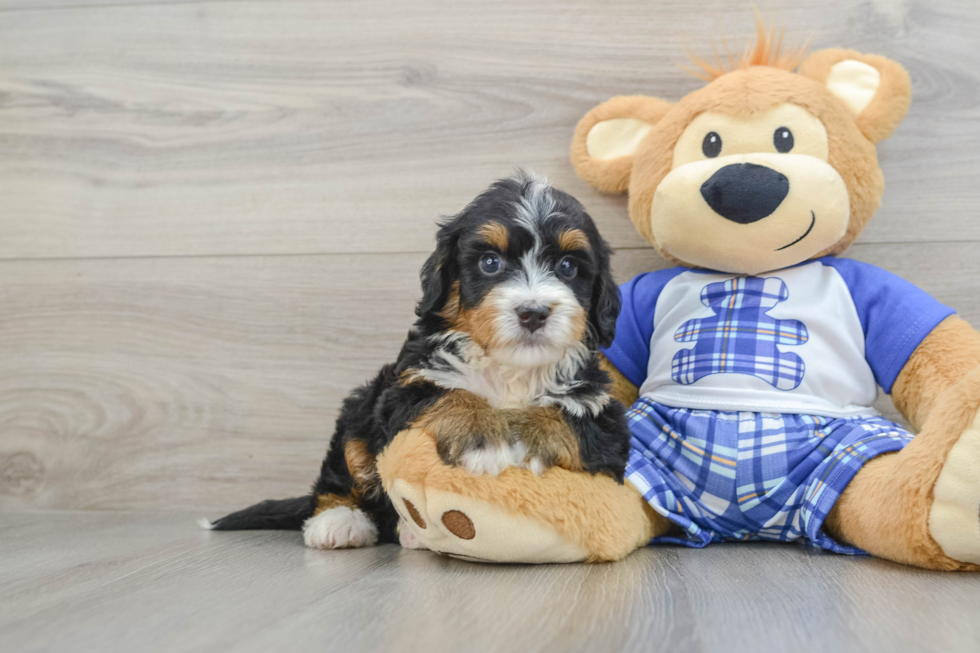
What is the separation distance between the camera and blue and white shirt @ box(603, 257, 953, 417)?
1581 millimetres

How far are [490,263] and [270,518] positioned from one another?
34.9 inches

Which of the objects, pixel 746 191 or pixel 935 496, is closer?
pixel 935 496

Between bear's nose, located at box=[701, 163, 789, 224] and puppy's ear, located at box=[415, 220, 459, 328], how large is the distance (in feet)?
1.86

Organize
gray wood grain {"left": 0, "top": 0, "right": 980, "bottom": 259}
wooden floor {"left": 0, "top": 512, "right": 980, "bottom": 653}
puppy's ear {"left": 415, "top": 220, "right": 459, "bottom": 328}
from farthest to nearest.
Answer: gray wood grain {"left": 0, "top": 0, "right": 980, "bottom": 259} → puppy's ear {"left": 415, "top": 220, "right": 459, "bottom": 328} → wooden floor {"left": 0, "top": 512, "right": 980, "bottom": 653}

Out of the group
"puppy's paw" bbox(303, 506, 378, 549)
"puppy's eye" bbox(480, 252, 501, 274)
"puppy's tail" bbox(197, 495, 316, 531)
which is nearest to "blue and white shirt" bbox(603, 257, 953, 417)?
"puppy's eye" bbox(480, 252, 501, 274)

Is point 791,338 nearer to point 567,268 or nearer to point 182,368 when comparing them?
point 567,268

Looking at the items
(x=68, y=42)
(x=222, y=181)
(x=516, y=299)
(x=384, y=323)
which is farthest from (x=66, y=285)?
(x=516, y=299)

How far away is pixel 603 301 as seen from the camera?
146 centimetres

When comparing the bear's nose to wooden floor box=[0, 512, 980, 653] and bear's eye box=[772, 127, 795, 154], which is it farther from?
wooden floor box=[0, 512, 980, 653]

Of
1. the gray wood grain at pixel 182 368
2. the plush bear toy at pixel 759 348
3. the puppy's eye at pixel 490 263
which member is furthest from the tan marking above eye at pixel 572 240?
the gray wood grain at pixel 182 368

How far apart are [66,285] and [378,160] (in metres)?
0.99

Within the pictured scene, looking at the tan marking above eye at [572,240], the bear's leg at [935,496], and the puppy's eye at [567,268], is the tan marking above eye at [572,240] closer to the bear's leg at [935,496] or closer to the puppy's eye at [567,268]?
the puppy's eye at [567,268]

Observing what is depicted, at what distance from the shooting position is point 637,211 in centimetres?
177


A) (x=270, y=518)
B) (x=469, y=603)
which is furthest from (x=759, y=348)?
(x=270, y=518)
